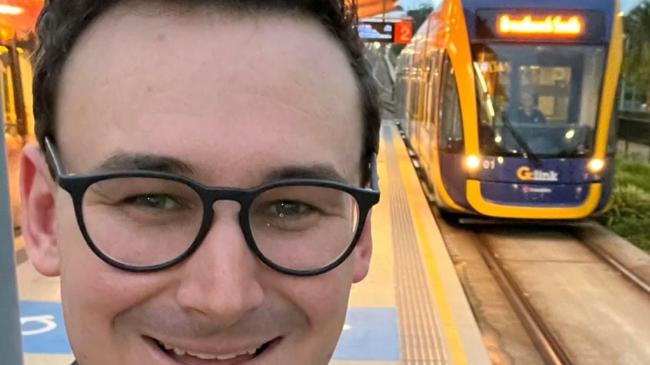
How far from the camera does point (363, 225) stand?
3.67 ft

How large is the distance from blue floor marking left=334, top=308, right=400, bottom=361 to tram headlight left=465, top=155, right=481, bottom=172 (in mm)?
3411

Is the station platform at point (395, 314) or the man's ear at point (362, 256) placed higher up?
the man's ear at point (362, 256)

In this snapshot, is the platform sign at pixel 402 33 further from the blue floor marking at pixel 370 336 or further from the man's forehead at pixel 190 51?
the man's forehead at pixel 190 51

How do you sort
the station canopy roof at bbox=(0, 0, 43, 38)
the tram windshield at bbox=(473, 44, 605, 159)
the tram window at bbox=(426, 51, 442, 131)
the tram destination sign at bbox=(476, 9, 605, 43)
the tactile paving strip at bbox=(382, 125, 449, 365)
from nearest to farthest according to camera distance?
the tactile paving strip at bbox=(382, 125, 449, 365)
the station canopy roof at bbox=(0, 0, 43, 38)
the tram destination sign at bbox=(476, 9, 605, 43)
the tram windshield at bbox=(473, 44, 605, 159)
the tram window at bbox=(426, 51, 442, 131)

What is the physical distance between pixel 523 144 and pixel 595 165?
0.88m

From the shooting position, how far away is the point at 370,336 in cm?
512

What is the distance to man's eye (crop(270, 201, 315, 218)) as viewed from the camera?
3.47 feet

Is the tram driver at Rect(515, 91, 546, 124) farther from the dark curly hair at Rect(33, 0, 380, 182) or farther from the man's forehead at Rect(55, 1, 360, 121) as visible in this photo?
the man's forehead at Rect(55, 1, 360, 121)

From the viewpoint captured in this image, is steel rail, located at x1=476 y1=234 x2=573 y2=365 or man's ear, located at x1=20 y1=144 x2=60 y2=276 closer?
man's ear, located at x1=20 y1=144 x2=60 y2=276

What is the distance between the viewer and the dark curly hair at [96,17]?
42.1 inches

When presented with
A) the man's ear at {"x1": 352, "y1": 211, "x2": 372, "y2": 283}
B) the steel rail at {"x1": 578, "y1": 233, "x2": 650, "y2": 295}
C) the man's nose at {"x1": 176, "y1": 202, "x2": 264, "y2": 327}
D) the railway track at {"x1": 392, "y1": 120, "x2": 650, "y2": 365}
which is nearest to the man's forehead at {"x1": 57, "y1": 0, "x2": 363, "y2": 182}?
the man's nose at {"x1": 176, "y1": 202, "x2": 264, "y2": 327}

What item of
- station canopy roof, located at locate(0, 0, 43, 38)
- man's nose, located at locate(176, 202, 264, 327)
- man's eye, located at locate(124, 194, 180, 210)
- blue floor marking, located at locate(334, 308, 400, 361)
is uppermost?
station canopy roof, located at locate(0, 0, 43, 38)

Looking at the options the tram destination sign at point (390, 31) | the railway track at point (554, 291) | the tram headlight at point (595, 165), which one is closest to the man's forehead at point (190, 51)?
the railway track at point (554, 291)

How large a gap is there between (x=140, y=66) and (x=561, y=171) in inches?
323
